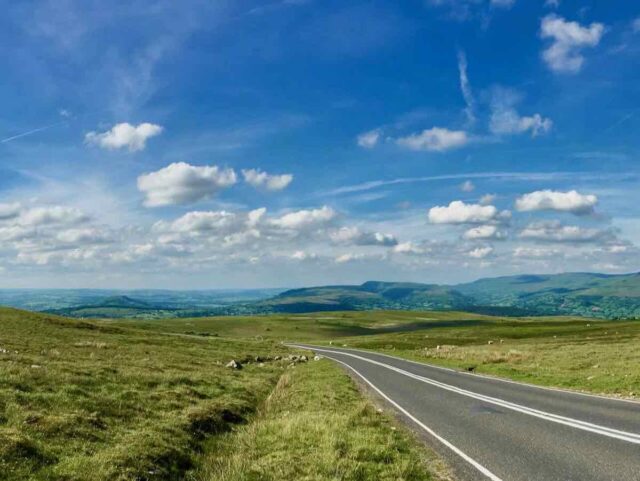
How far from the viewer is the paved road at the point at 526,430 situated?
37.8 feet

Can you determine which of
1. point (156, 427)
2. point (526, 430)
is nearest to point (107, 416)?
point (156, 427)

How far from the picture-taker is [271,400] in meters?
24.9

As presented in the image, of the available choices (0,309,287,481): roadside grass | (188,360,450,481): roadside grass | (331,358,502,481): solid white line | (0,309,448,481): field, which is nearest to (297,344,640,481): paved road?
(331,358,502,481): solid white line

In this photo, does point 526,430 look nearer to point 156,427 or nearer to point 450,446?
point 450,446

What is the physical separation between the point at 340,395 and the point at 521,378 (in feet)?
50.2

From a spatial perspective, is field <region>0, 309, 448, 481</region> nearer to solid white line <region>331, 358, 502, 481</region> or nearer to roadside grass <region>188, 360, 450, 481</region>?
roadside grass <region>188, 360, 450, 481</region>

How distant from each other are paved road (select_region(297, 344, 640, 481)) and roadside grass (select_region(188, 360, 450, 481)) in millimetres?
1242

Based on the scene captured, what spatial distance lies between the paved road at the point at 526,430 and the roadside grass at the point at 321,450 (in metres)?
1.24

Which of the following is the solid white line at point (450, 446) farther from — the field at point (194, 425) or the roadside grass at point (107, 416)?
the roadside grass at point (107, 416)

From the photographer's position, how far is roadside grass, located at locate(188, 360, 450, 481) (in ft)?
38.1

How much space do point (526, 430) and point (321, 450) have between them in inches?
288

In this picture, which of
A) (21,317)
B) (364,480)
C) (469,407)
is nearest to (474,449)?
(364,480)

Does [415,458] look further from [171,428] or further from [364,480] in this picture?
[171,428]

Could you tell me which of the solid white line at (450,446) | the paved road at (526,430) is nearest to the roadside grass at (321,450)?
the solid white line at (450,446)
